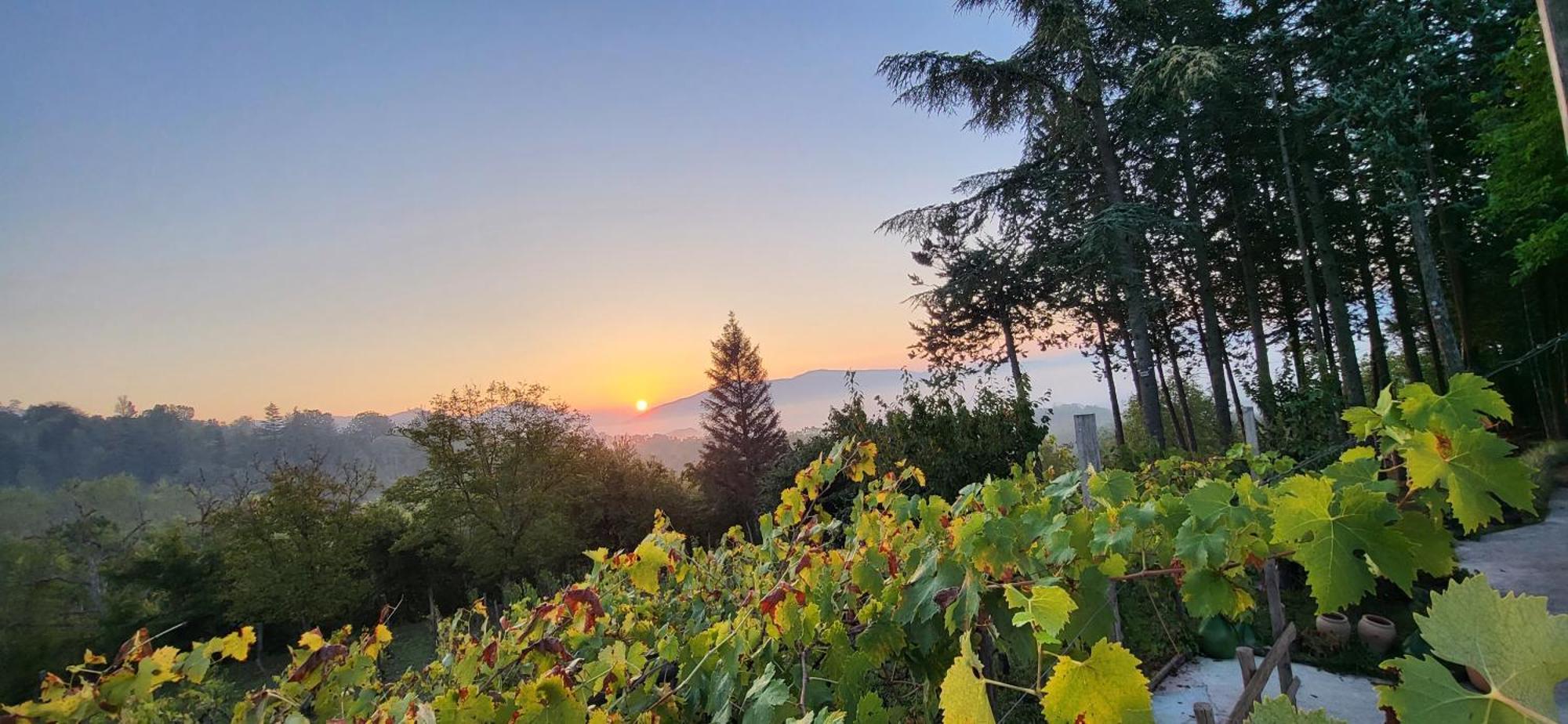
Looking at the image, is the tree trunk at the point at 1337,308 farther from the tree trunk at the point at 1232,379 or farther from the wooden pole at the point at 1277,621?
the wooden pole at the point at 1277,621

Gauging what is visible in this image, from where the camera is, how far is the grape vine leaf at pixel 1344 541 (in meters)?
0.79

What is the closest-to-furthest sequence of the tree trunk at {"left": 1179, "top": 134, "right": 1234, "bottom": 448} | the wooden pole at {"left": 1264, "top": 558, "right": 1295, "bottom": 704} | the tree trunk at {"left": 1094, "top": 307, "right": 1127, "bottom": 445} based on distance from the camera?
1. the wooden pole at {"left": 1264, "top": 558, "right": 1295, "bottom": 704}
2. the tree trunk at {"left": 1179, "top": 134, "right": 1234, "bottom": 448}
3. the tree trunk at {"left": 1094, "top": 307, "right": 1127, "bottom": 445}

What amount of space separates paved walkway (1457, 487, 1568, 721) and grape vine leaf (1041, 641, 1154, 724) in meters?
7.81

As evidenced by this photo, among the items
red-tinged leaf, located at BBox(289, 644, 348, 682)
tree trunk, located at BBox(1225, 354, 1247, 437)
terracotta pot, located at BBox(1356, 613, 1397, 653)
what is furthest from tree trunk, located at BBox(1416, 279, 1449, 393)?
red-tinged leaf, located at BBox(289, 644, 348, 682)

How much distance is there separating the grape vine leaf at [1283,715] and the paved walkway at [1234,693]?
4.21 m

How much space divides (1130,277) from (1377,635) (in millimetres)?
6974

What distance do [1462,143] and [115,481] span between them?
50.5m

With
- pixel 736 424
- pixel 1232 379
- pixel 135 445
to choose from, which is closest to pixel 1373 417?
pixel 1232 379

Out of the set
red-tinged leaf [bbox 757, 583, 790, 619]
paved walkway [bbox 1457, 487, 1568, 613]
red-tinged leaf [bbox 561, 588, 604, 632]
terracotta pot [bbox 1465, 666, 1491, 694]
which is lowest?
paved walkway [bbox 1457, 487, 1568, 613]

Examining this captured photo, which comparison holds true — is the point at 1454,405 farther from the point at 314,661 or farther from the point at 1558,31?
the point at 314,661

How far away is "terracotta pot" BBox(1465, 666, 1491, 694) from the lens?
1.22 ft

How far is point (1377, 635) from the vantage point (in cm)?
456

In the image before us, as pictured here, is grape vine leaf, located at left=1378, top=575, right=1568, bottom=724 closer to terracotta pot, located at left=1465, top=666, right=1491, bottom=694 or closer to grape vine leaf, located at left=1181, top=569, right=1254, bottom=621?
terracotta pot, located at left=1465, top=666, right=1491, bottom=694

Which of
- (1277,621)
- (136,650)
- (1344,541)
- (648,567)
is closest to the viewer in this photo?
(1344,541)
